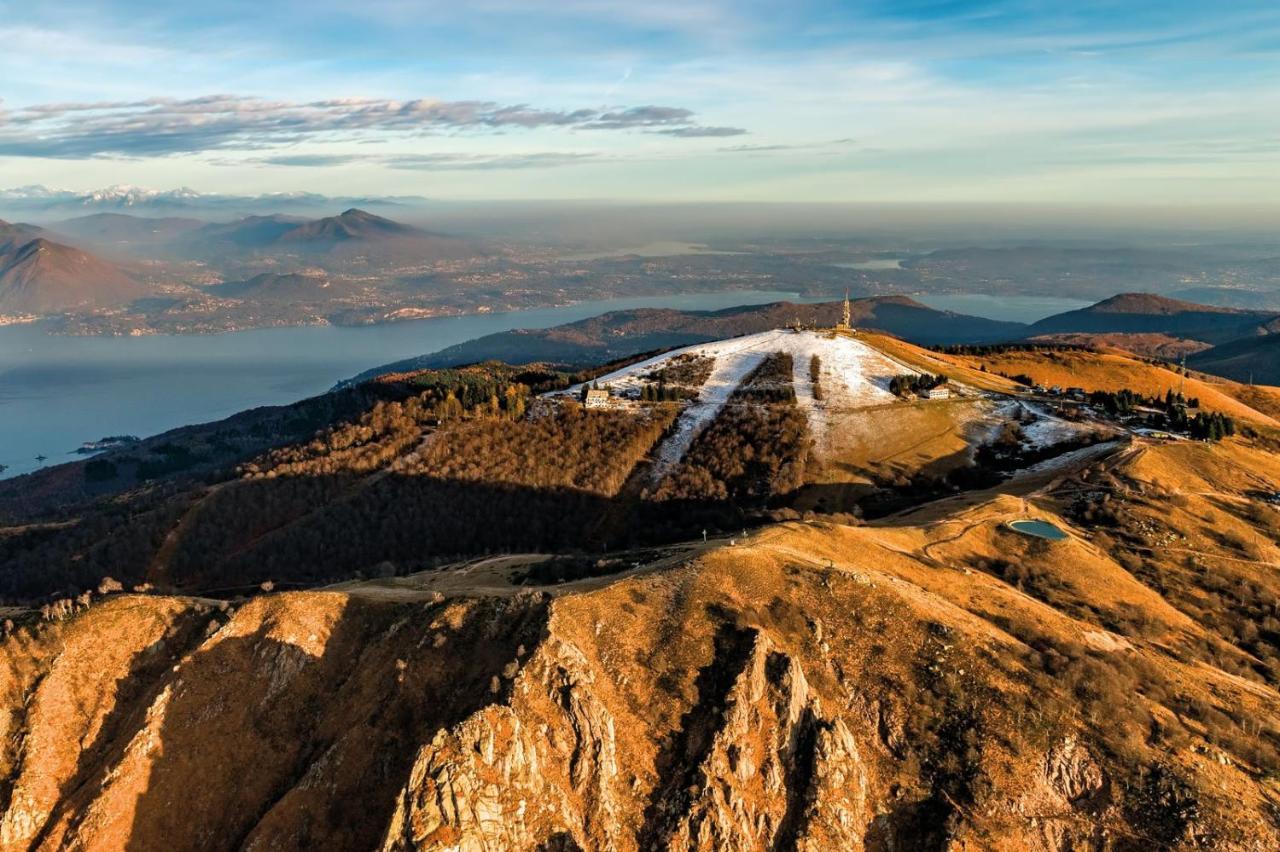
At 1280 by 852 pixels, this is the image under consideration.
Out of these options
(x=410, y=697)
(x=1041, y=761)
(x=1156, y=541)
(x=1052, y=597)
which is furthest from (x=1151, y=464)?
(x=410, y=697)

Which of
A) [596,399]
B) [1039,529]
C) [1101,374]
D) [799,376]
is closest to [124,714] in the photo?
[1039,529]

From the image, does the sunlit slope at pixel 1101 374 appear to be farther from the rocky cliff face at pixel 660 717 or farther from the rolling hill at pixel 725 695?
the rocky cliff face at pixel 660 717

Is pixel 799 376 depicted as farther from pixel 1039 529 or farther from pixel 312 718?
pixel 312 718

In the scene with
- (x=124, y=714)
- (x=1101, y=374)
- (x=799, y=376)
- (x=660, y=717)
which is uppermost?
(x=799, y=376)

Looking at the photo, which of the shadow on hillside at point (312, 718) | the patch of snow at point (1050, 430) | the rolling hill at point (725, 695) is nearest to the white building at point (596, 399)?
the rolling hill at point (725, 695)

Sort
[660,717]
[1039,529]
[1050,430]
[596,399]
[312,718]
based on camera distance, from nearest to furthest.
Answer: [660,717] < [312,718] < [1039,529] < [1050,430] < [596,399]

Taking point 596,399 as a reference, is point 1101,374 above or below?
above

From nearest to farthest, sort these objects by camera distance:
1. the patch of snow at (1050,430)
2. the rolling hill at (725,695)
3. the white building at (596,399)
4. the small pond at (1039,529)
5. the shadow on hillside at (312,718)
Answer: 1. the rolling hill at (725,695)
2. the shadow on hillside at (312,718)
3. the small pond at (1039,529)
4. the patch of snow at (1050,430)
5. the white building at (596,399)

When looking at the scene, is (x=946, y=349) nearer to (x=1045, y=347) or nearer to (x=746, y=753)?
(x=1045, y=347)

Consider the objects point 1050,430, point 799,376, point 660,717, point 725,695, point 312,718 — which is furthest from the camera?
point 799,376

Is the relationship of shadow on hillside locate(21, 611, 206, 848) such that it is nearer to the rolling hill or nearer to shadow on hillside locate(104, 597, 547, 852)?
the rolling hill
